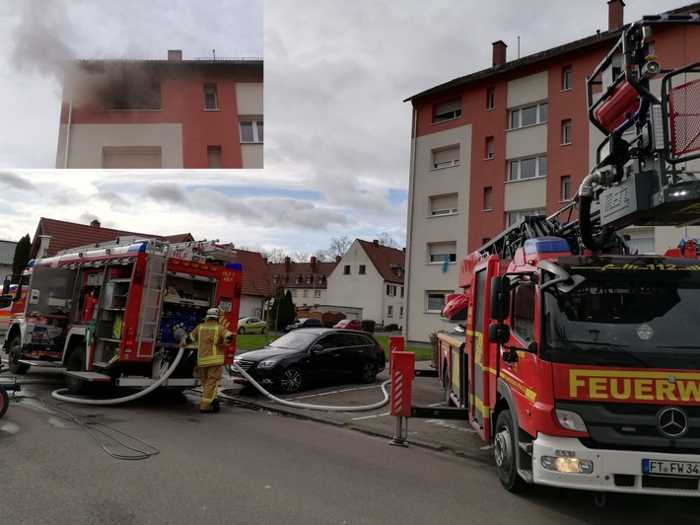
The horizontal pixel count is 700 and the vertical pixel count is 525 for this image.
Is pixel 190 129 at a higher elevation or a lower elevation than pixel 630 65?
lower

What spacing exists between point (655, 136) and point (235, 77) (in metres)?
3.59

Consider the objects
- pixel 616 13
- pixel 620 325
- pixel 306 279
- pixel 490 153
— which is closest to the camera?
pixel 620 325

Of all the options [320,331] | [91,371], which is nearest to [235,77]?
[91,371]

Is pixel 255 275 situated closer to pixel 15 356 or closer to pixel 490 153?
pixel 490 153

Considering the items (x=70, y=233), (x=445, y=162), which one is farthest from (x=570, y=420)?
(x=70, y=233)

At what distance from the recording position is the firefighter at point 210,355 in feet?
34.3

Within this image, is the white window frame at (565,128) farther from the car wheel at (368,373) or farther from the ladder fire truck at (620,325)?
the ladder fire truck at (620,325)

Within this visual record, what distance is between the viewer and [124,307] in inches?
416

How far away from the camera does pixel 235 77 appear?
5.58 meters

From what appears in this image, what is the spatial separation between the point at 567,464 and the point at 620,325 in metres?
1.28

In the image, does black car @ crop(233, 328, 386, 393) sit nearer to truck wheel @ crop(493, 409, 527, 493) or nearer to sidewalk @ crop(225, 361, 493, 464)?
sidewalk @ crop(225, 361, 493, 464)

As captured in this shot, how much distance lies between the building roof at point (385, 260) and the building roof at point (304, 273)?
462 inches

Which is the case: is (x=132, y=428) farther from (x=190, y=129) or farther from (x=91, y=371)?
(x=190, y=129)

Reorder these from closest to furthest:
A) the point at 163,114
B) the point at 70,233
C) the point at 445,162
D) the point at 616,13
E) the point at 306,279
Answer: the point at 163,114 < the point at 616,13 < the point at 445,162 < the point at 70,233 < the point at 306,279
